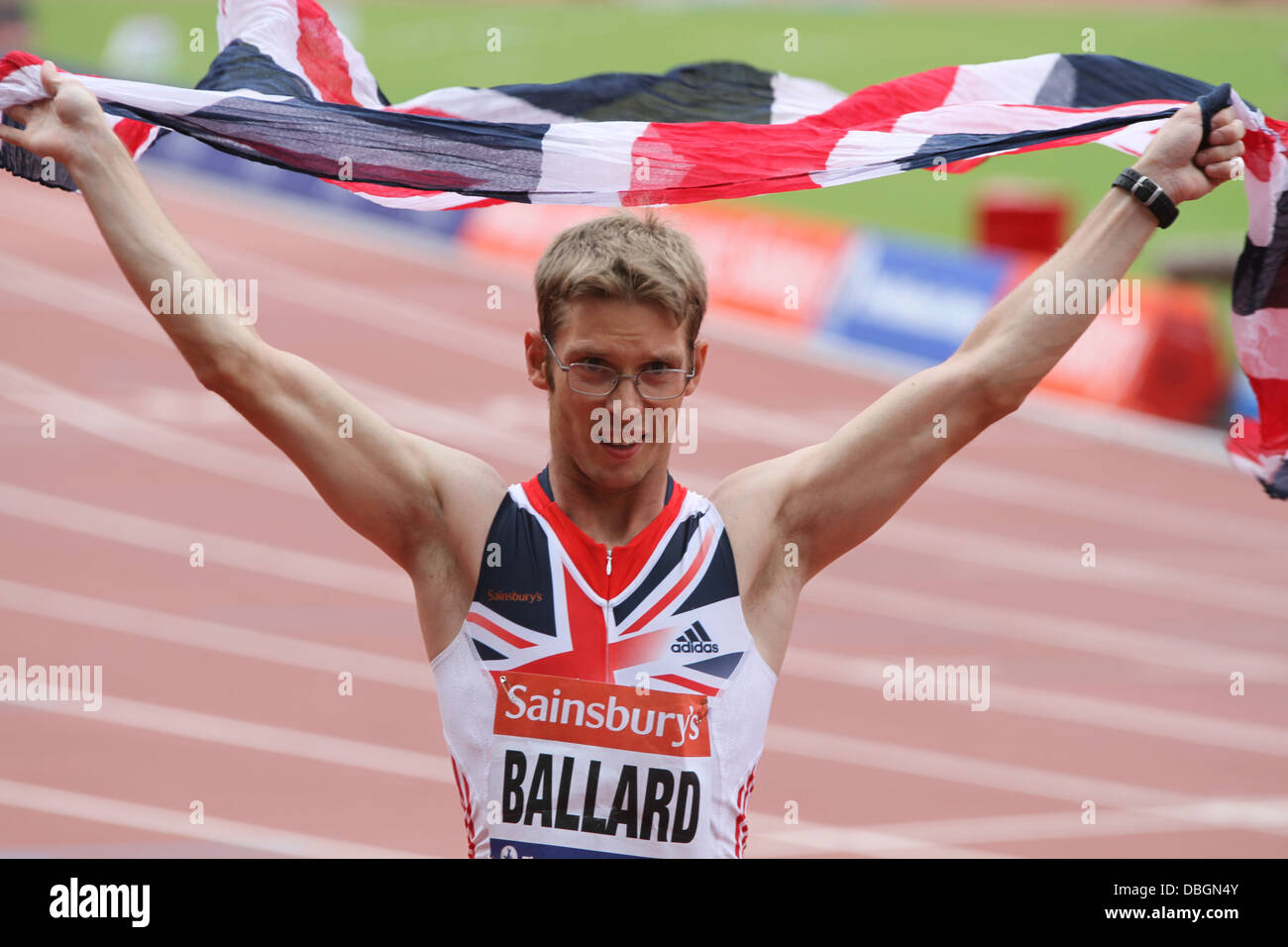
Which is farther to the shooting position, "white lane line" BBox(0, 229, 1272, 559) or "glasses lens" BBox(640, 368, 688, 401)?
"white lane line" BBox(0, 229, 1272, 559)

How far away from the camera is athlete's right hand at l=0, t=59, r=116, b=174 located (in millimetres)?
2541

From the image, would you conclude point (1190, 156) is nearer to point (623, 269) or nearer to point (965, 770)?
point (623, 269)

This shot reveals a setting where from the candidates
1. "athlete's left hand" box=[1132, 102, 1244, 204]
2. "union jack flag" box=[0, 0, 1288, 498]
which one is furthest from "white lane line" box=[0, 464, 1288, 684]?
"athlete's left hand" box=[1132, 102, 1244, 204]

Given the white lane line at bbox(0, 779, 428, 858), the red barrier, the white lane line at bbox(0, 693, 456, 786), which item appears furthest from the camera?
the red barrier

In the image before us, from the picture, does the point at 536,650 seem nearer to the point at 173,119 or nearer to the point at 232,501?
the point at 173,119

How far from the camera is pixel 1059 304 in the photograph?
2.65 meters

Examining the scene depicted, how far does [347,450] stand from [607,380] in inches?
16.5

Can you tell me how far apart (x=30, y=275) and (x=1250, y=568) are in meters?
13.6

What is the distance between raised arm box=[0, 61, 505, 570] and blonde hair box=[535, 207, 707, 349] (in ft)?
1.01

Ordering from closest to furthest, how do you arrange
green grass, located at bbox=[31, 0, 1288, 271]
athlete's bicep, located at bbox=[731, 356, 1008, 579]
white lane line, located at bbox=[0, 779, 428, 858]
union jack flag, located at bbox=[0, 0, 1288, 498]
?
athlete's bicep, located at bbox=[731, 356, 1008, 579], union jack flag, located at bbox=[0, 0, 1288, 498], white lane line, located at bbox=[0, 779, 428, 858], green grass, located at bbox=[31, 0, 1288, 271]

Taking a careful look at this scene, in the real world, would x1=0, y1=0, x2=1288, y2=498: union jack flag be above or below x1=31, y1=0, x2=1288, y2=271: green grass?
below

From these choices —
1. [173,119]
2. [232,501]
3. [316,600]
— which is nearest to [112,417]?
[232,501]

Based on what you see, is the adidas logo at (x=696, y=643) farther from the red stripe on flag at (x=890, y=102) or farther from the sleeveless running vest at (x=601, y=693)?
the red stripe on flag at (x=890, y=102)

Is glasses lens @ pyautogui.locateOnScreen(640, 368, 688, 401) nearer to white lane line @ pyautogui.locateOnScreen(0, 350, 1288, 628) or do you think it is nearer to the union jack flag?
the union jack flag
